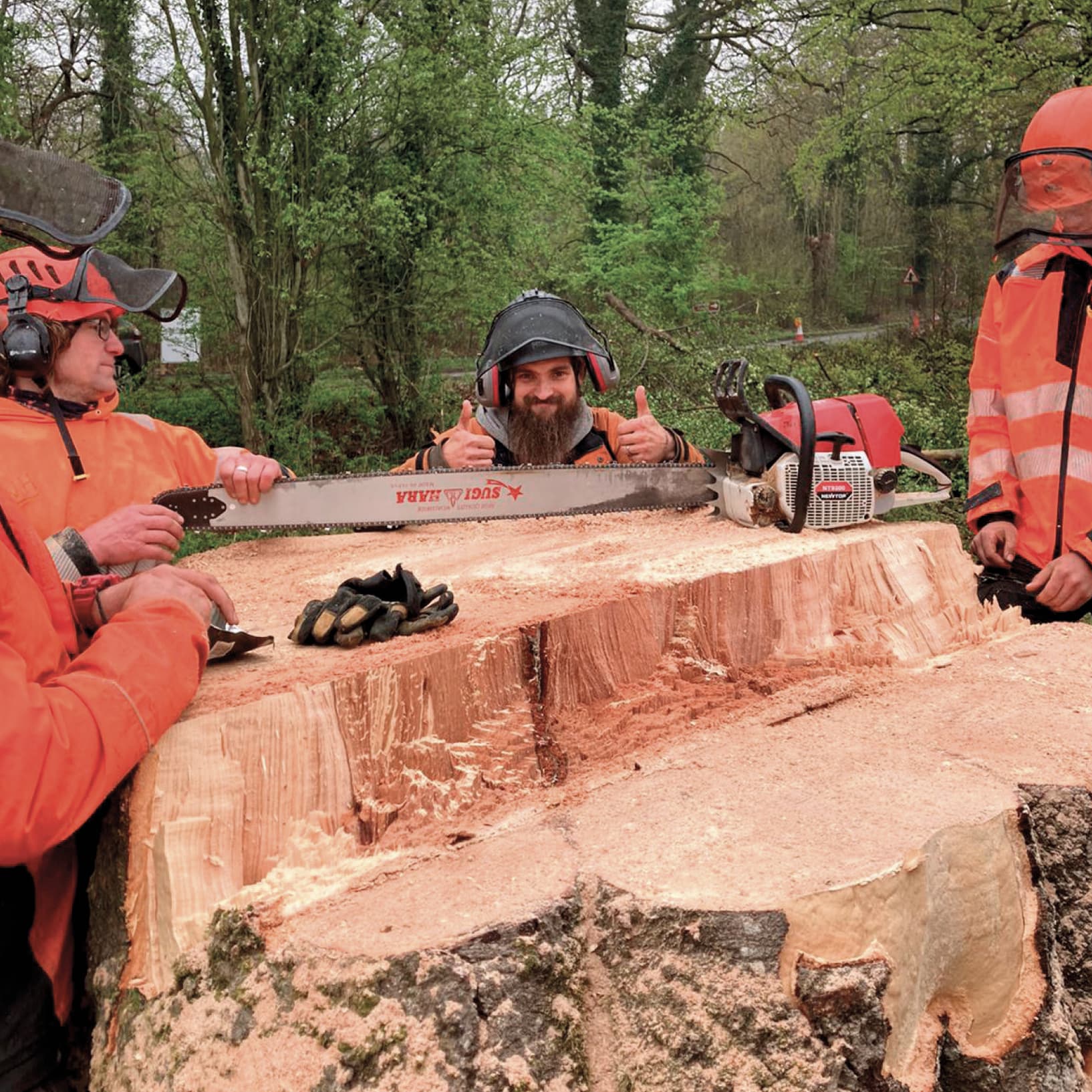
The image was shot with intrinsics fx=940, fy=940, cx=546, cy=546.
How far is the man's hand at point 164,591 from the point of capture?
1.67 m

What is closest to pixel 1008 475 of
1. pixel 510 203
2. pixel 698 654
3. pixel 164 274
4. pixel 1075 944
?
pixel 698 654

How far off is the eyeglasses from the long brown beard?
1.52 m

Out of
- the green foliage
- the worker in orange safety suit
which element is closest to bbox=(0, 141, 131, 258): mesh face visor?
the worker in orange safety suit

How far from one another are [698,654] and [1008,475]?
1.42 metres

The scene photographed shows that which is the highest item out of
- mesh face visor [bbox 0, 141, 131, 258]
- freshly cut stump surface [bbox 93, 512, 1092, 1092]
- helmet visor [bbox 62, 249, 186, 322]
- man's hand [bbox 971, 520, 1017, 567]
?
mesh face visor [bbox 0, 141, 131, 258]

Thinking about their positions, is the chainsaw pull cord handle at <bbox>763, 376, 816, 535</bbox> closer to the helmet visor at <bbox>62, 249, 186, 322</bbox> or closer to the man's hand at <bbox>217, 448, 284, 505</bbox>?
the man's hand at <bbox>217, 448, 284, 505</bbox>

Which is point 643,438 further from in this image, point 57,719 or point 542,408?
point 57,719

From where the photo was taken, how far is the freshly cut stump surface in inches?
54.7

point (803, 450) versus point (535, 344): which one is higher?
point (535, 344)

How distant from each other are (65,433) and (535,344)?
5.42 ft

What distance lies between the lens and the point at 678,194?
1316cm

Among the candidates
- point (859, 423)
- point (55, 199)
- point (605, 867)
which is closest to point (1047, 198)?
point (859, 423)

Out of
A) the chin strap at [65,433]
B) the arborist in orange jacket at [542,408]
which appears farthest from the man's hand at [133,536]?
the arborist in orange jacket at [542,408]

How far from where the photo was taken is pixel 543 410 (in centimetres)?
363
